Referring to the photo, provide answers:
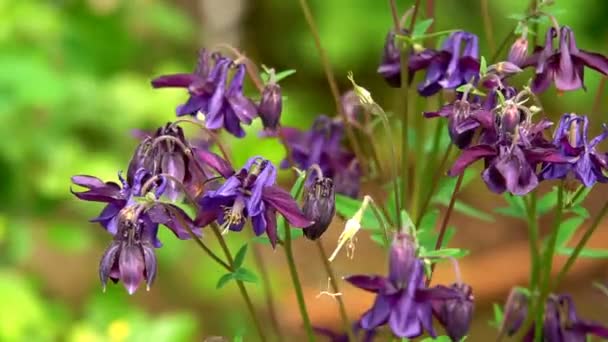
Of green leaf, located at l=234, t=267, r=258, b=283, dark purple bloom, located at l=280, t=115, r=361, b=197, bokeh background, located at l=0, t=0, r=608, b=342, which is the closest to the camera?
green leaf, located at l=234, t=267, r=258, b=283

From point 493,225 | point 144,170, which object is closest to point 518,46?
point 144,170

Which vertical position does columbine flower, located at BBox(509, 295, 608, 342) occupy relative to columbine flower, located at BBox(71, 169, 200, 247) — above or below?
below

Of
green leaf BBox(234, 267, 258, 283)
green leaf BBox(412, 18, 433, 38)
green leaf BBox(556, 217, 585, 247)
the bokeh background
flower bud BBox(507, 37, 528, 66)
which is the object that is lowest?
green leaf BBox(234, 267, 258, 283)

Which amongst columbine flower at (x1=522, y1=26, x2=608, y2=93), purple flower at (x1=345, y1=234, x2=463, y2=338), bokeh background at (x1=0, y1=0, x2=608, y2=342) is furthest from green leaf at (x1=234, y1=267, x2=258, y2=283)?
bokeh background at (x1=0, y1=0, x2=608, y2=342)

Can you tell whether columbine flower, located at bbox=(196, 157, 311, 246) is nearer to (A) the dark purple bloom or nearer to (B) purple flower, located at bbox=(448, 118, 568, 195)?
(B) purple flower, located at bbox=(448, 118, 568, 195)

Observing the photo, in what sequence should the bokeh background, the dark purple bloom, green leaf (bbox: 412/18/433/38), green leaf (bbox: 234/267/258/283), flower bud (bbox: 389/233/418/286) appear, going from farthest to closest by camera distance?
the bokeh background
the dark purple bloom
green leaf (bbox: 412/18/433/38)
green leaf (bbox: 234/267/258/283)
flower bud (bbox: 389/233/418/286)

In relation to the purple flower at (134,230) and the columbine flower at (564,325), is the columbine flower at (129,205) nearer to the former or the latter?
the purple flower at (134,230)

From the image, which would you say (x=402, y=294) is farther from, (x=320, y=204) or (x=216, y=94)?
(x=216, y=94)

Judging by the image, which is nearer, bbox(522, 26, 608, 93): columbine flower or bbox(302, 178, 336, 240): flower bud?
bbox(302, 178, 336, 240): flower bud
